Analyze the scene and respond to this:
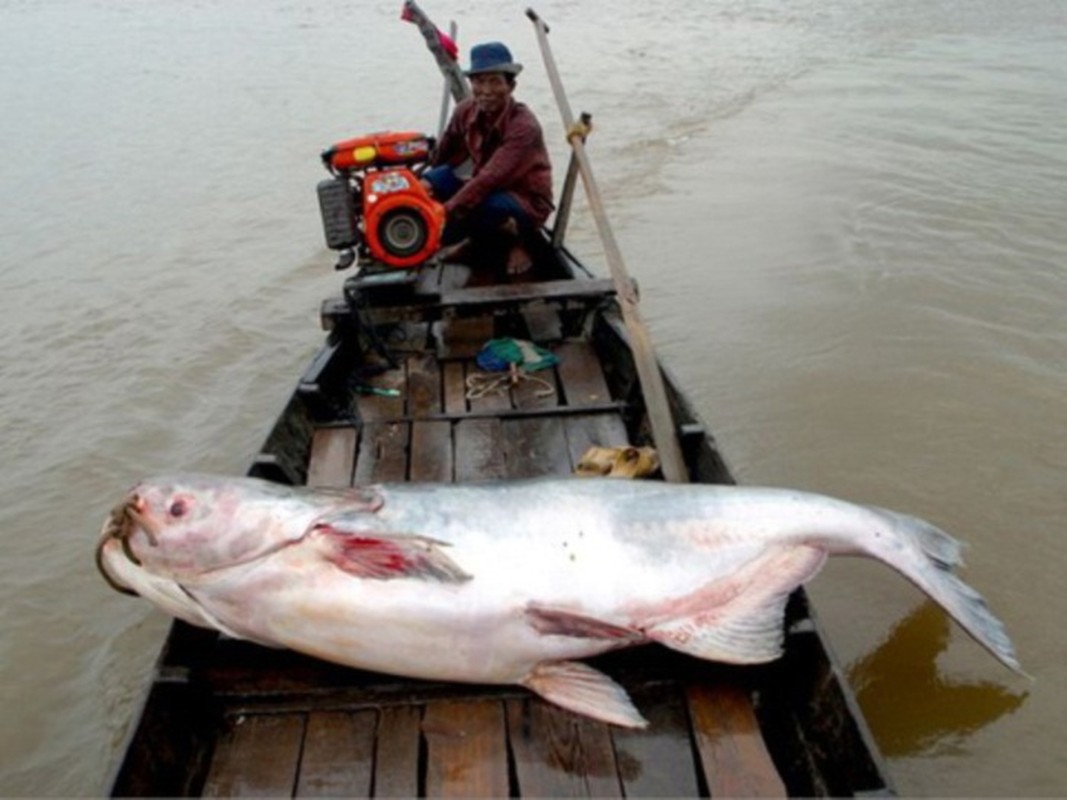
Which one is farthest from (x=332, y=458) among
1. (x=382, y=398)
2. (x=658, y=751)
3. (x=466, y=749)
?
(x=658, y=751)

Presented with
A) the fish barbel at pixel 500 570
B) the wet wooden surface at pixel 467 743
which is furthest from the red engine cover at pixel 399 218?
the wet wooden surface at pixel 467 743

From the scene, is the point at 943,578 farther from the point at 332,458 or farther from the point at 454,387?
the point at 454,387

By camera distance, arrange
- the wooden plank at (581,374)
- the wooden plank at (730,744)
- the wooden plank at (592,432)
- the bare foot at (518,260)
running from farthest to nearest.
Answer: the bare foot at (518,260), the wooden plank at (581,374), the wooden plank at (592,432), the wooden plank at (730,744)

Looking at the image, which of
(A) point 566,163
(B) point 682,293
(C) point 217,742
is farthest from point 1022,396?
(A) point 566,163

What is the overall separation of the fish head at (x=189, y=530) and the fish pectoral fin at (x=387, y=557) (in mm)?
164

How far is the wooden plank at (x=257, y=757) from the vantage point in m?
2.98

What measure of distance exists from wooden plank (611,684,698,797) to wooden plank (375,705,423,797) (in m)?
0.71

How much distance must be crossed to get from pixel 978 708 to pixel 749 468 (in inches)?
86.9

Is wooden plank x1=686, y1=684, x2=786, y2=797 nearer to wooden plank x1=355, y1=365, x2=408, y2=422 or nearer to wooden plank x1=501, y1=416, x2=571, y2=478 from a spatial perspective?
wooden plank x1=501, y1=416, x2=571, y2=478

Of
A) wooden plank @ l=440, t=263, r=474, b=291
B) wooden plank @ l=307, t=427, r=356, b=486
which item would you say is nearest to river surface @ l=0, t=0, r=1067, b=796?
wooden plank @ l=307, t=427, r=356, b=486

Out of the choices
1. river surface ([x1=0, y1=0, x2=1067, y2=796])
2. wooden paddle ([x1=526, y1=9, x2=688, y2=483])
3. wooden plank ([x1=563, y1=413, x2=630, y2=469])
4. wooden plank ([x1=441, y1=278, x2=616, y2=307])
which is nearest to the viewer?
wooden paddle ([x1=526, y1=9, x2=688, y2=483])

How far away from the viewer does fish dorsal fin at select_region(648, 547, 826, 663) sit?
10.0ft

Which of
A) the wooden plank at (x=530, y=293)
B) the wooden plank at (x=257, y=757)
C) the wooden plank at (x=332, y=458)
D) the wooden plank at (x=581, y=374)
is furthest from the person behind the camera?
the wooden plank at (x=530, y=293)

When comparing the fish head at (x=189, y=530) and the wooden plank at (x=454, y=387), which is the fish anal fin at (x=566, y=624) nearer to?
the fish head at (x=189, y=530)
